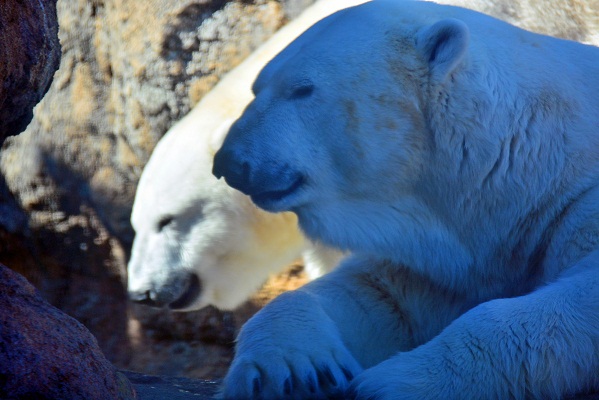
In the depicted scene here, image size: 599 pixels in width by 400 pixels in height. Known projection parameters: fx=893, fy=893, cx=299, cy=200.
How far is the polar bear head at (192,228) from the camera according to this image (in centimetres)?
330

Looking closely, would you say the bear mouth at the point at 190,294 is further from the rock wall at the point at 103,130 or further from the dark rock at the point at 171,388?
the dark rock at the point at 171,388

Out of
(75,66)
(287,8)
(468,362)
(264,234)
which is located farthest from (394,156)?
(75,66)

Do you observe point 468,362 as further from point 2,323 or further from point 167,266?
point 167,266

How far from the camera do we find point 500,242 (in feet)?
6.64

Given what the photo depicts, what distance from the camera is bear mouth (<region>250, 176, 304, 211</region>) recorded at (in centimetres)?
199

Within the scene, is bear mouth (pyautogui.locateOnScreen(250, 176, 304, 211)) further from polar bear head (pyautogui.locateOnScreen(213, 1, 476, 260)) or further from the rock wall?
the rock wall

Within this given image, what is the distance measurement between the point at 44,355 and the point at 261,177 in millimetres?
829

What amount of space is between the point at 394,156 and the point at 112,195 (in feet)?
8.33

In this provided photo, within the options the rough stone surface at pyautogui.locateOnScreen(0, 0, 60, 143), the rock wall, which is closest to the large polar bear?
the rough stone surface at pyautogui.locateOnScreen(0, 0, 60, 143)

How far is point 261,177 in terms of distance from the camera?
1.96 meters

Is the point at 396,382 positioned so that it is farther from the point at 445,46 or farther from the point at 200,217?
the point at 200,217

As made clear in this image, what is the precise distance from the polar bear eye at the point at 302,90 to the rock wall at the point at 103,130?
186 cm

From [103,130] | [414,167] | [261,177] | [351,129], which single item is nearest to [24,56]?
[261,177]

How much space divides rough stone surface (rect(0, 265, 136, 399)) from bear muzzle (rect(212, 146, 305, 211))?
0.69 m
